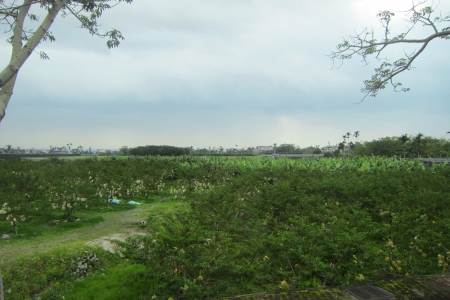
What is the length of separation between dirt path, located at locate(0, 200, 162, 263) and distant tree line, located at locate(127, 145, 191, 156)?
2101cm

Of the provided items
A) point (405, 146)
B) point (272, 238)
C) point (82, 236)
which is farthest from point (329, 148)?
point (272, 238)

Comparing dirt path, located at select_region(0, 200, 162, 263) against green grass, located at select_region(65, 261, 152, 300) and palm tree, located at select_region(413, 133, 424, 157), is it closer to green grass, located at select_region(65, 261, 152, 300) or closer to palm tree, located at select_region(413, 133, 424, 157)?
green grass, located at select_region(65, 261, 152, 300)

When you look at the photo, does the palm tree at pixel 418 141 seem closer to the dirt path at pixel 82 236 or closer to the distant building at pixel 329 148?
the distant building at pixel 329 148

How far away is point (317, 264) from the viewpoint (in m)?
3.65

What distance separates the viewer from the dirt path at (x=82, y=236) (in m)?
6.01

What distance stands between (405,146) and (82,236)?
36.1m

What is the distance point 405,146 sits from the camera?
3628cm

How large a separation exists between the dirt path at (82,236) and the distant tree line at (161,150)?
68.9 feet

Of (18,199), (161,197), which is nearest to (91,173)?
(161,197)

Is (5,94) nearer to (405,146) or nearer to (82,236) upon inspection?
(82,236)

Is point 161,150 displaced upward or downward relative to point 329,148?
downward

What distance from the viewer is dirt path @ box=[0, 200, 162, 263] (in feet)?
19.7

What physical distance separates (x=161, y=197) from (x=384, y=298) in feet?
39.5

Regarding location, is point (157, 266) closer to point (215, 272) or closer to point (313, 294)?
point (215, 272)
